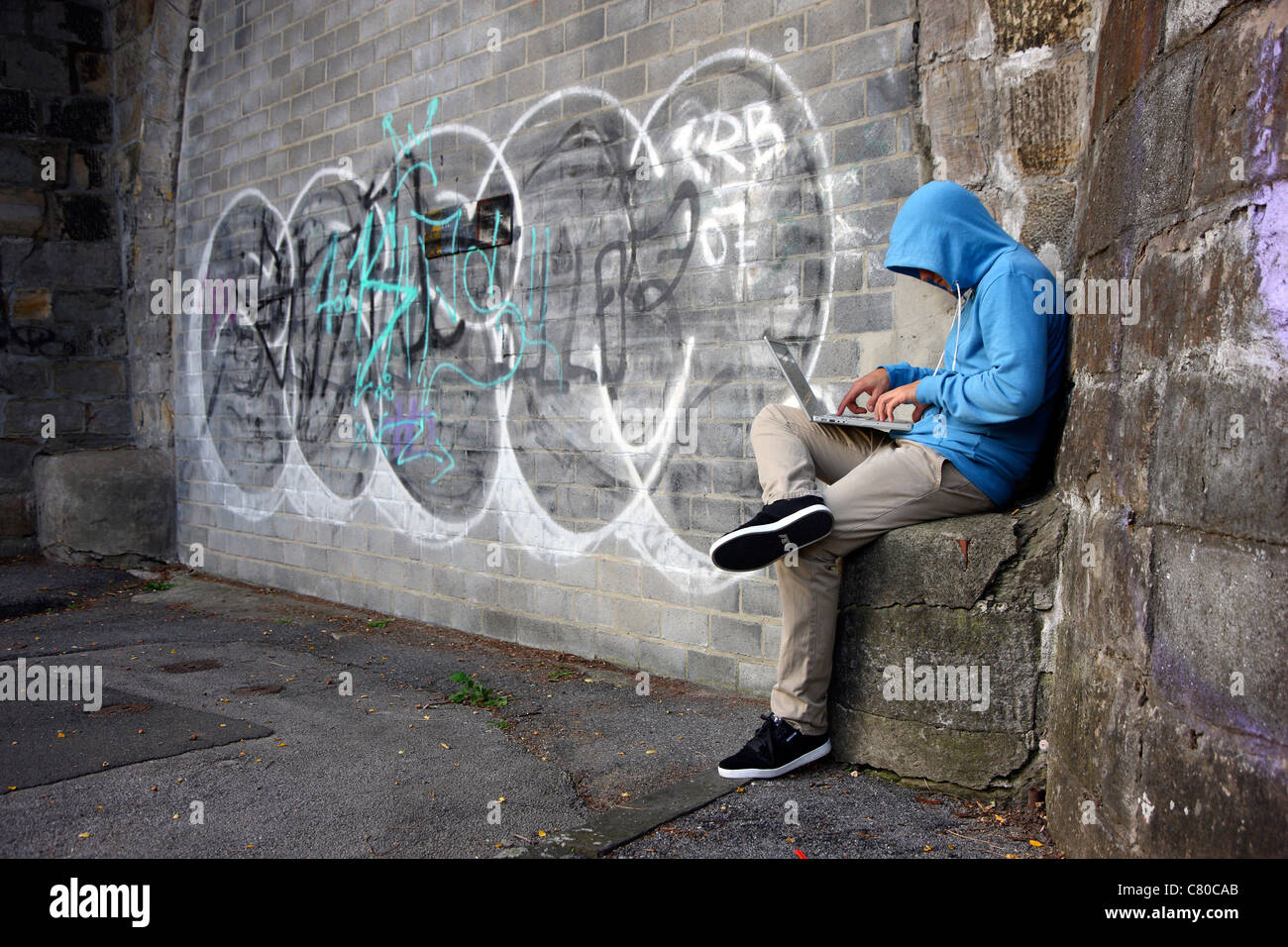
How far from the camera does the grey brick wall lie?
3.94 metres

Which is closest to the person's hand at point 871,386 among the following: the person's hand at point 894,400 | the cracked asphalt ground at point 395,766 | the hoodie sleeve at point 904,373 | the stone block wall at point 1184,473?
the hoodie sleeve at point 904,373

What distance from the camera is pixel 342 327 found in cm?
627

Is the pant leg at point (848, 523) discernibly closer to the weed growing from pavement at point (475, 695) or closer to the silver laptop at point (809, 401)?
the silver laptop at point (809, 401)

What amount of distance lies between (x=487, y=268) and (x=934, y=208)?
9.33 feet

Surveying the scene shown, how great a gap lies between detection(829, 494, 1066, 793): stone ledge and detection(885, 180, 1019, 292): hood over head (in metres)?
0.74

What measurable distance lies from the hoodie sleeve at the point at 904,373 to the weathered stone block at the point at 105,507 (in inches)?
256

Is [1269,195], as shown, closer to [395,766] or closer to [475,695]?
[395,766]

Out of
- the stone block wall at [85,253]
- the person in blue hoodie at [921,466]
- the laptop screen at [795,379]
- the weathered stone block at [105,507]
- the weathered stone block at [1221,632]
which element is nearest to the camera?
the weathered stone block at [1221,632]

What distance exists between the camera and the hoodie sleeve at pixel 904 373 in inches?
135

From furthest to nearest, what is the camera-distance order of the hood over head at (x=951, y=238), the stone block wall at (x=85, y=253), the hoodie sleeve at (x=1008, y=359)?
1. the stone block wall at (x=85, y=253)
2. the hood over head at (x=951, y=238)
3. the hoodie sleeve at (x=1008, y=359)

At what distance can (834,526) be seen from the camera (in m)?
2.99

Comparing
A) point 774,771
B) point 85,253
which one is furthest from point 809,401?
point 85,253

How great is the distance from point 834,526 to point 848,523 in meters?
0.04

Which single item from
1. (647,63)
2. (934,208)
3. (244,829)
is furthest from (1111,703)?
(647,63)
